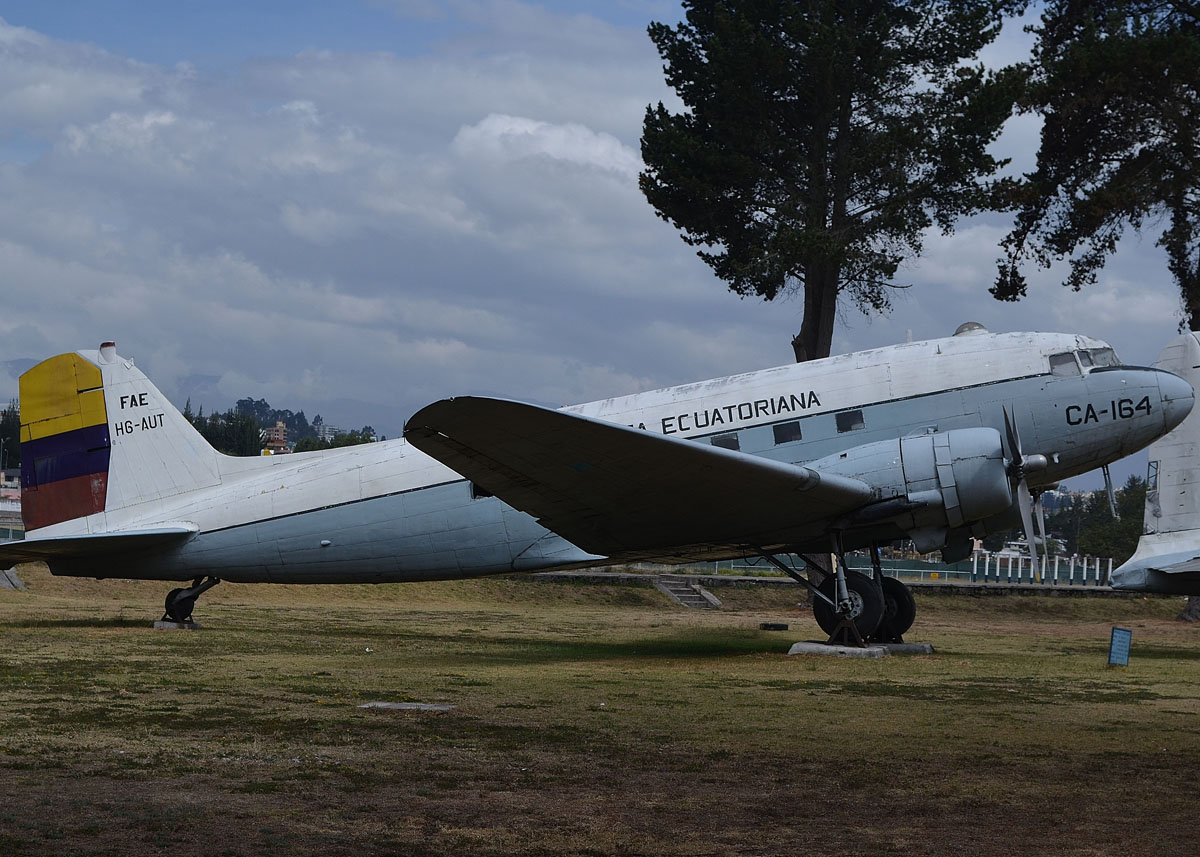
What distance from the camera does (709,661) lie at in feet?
50.7

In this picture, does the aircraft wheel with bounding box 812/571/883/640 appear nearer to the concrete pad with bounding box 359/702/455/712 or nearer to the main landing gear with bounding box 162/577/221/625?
the concrete pad with bounding box 359/702/455/712

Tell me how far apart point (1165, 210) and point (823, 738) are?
25.6m

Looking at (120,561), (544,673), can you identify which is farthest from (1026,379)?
(120,561)

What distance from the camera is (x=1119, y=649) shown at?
1608cm

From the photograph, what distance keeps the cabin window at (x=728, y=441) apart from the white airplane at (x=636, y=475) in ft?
0.09

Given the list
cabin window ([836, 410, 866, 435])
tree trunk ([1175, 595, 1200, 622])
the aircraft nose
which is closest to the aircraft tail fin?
cabin window ([836, 410, 866, 435])

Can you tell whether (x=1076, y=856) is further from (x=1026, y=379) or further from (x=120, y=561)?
(x=120, y=561)

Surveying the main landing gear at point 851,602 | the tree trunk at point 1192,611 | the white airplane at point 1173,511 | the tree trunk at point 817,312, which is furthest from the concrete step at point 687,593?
the main landing gear at point 851,602

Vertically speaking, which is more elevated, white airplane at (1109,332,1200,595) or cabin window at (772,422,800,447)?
cabin window at (772,422,800,447)

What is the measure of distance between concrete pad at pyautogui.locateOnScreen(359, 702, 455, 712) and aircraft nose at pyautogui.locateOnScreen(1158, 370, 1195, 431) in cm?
1087

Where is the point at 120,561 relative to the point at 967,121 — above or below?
below

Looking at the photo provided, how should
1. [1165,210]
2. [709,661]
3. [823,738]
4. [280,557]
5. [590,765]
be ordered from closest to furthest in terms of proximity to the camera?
[590,765], [823,738], [709,661], [280,557], [1165,210]

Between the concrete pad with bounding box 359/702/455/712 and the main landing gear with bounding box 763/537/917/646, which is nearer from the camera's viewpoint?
the concrete pad with bounding box 359/702/455/712

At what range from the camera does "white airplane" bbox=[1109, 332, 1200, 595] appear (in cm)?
2041
